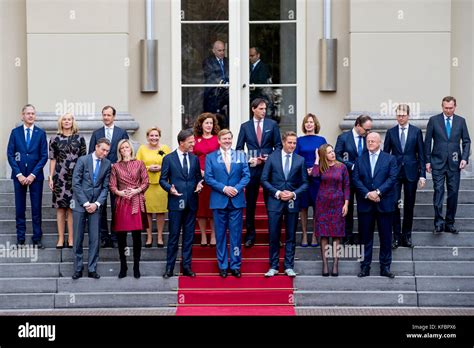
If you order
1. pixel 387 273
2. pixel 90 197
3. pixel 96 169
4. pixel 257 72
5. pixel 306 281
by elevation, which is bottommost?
pixel 306 281

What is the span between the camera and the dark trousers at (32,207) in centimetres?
1561

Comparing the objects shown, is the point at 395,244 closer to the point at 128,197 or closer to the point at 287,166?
the point at 287,166

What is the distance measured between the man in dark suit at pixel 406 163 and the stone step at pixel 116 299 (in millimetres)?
3578

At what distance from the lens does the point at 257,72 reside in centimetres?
1850

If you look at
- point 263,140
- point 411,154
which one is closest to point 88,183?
point 263,140

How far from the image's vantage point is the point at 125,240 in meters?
15.0

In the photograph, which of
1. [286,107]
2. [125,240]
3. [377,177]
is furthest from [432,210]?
[125,240]

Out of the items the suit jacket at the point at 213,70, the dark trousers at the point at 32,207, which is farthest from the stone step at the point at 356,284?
the suit jacket at the point at 213,70

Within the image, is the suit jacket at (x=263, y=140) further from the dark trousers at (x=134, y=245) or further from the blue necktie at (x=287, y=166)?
the dark trousers at (x=134, y=245)

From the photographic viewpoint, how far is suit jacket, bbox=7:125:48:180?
619 inches

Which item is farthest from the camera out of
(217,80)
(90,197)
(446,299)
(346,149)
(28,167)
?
(217,80)

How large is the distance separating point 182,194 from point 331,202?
2.20 m
